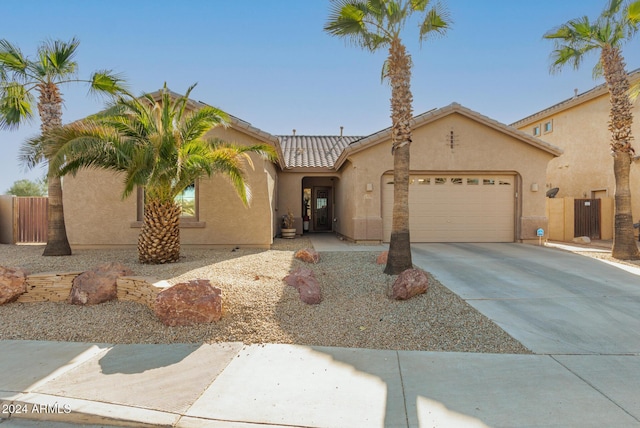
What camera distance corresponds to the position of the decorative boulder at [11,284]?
5848mm

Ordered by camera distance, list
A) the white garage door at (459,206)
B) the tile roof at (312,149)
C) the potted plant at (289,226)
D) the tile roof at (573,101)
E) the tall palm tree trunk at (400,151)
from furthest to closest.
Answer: the tile roof at (312,149)
the potted plant at (289,226)
the tile roof at (573,101)
the white garage door at (459,206)
the tall palm tree trunk at (400,151)

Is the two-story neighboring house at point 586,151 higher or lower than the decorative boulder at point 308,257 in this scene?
higher

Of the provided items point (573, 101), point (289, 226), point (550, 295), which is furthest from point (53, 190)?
point (573, 101)

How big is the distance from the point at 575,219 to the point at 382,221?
9.31 meters

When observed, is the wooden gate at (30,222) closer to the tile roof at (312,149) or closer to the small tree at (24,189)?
the tile roof at (312,149)

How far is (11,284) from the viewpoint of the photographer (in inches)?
233

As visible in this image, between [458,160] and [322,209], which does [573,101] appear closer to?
[458,160]

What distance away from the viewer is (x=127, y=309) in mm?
5559

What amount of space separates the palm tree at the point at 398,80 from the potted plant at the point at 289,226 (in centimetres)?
820

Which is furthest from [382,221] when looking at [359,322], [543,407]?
[543,407]

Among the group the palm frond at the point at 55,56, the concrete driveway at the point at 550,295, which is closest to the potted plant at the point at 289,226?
the concrete driveway at the point at 550,295

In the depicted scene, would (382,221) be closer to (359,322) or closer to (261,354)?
(359,322)

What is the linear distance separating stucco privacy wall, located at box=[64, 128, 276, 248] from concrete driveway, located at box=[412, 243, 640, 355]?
17.9 ft

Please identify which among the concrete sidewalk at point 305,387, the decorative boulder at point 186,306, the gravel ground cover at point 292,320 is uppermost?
the decorative boulder at point 186,306
